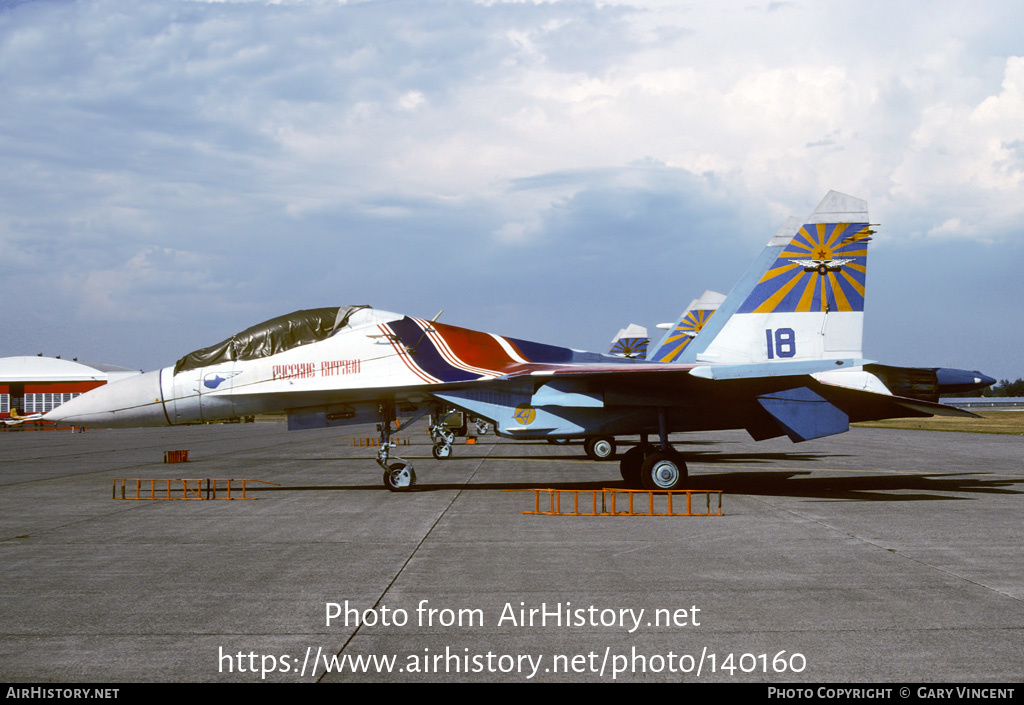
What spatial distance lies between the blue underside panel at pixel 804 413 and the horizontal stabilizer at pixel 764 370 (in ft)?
3.63

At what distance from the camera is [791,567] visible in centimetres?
835

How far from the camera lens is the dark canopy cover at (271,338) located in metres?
14.7

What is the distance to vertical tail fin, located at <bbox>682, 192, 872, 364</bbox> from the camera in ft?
51.0

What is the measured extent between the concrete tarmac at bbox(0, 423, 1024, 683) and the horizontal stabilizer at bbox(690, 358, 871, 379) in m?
2.15

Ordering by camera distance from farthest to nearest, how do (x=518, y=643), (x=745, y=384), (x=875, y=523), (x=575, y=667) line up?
1. (x=745, y=384)
2. (x=875, y=523)
3. (x=518, y=643)
4. (x=575, y=667)

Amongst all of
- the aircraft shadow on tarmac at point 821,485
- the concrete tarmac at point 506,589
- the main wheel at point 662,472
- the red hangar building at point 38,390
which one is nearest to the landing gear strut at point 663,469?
the main wheel at point 662,472

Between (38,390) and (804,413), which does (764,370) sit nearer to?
(804,413)

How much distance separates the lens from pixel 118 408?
14.2 m

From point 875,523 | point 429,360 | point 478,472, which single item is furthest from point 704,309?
point 875,523

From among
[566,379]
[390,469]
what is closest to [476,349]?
[566,379]

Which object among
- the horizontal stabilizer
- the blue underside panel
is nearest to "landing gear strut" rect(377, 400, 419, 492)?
the horizontal stabilizer

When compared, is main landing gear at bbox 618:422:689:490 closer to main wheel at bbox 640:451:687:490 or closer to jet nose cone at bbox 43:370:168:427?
main wheel at bbox 640:451:687:490

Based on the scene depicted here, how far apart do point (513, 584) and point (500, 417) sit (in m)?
7.44
